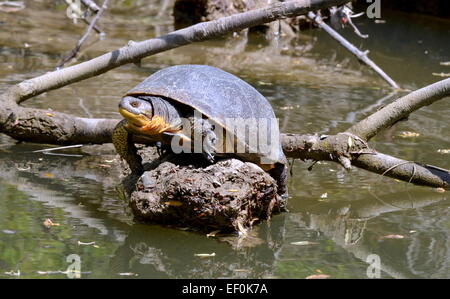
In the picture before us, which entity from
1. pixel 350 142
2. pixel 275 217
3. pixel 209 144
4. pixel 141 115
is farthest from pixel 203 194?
pixel 350 142

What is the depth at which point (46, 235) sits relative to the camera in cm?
451

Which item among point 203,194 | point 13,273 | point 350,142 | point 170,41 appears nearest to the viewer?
point 13,273

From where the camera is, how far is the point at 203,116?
4742mm

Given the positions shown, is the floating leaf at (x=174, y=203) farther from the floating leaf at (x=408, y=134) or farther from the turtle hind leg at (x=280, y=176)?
the floating leaf at (x=408, y=134)

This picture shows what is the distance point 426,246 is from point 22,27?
9.79 m

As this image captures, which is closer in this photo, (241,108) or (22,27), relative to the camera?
(241,108)

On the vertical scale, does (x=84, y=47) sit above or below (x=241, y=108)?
below

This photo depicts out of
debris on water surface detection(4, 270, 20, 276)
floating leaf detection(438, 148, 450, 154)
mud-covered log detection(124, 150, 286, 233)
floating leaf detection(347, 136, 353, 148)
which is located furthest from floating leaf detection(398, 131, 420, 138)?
debris on water surface detection(4, 270, 20, 276)

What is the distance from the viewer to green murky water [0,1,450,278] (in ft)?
13.9

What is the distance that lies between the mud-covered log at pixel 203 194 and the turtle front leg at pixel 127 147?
1.16 ft

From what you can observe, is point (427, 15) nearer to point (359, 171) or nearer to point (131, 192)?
point (359, 171)

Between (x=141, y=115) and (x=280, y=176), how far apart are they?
1171 mm

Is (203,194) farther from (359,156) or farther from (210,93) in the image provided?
(359,156)
